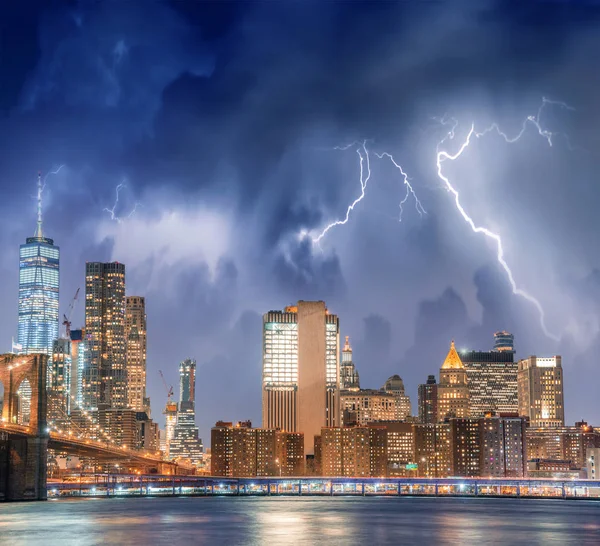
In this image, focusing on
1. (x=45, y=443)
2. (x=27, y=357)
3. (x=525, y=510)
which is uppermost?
(x=27, y=357)

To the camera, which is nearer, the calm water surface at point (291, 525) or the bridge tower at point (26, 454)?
the calm water surface at point (291, 525)

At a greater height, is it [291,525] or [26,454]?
[26,454]

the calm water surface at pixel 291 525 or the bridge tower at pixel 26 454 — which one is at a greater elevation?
the bridge tower at pixel 26 454

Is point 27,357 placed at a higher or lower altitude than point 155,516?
higher

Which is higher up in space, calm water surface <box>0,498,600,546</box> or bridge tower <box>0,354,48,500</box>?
bridge tower <box>0,354,48,500</box>

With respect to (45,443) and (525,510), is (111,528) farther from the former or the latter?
(525,510)

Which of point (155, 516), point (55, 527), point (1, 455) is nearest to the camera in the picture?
point (55, 527)

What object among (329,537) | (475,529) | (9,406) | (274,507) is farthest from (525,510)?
(9,406)

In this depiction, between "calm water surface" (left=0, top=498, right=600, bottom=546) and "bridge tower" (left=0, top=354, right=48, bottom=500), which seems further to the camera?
"bridge tower" (left=0, top=354, right=48, bottom=500)
